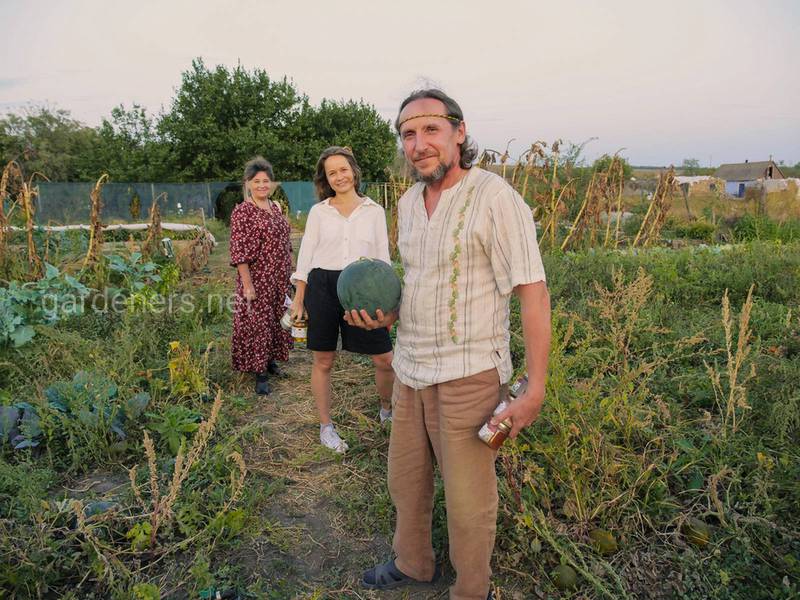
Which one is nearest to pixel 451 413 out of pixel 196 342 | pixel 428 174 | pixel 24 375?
pixel 428 174

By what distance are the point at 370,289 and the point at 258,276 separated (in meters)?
2.37

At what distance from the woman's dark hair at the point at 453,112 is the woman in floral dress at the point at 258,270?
8.07ft

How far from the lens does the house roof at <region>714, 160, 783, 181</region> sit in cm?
5469

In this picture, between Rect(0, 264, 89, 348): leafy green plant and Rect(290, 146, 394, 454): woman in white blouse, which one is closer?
Rect(290, 146, 394, 454): woman in white blouse

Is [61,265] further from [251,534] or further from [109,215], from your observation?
[109,215]

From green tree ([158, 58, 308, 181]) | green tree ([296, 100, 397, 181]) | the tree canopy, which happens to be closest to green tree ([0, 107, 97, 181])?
the tree canopy

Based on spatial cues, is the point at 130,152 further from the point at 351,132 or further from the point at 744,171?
the point at 744,171

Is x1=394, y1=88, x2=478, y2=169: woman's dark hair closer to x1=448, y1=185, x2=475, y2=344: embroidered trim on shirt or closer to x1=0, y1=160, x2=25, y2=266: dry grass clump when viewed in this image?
x1=448, y1=185, x2=475, y2=344: embroidered trim on shirt

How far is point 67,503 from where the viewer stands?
8.47ft

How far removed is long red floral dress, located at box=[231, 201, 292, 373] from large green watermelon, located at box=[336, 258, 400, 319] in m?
2.09

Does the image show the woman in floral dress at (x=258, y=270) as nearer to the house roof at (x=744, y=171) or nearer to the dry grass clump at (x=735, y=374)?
the dry grass clump at (x=735, y=374)

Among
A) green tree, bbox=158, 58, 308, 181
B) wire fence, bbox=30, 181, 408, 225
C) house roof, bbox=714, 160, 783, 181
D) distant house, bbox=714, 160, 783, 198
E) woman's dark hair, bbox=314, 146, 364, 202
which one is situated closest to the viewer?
woman's dark hair, bbox=314, 146, 364, 202

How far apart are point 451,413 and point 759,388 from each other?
7.68ft

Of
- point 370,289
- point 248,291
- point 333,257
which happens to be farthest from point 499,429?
point 248,291
